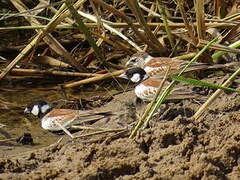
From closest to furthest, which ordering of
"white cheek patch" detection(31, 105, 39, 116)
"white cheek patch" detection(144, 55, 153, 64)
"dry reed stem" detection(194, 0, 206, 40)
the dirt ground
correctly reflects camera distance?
the dirt ground
"dry reed stem" detection(194, 0, 206, 40)
"white cheek patch" detection(31, 105, 39, 116)
"white cheek patch" detection(144, 55, 153, 64)

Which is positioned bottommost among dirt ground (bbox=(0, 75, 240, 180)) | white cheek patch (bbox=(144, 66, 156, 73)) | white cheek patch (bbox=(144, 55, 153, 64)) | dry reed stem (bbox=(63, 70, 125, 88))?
dirt ground (bbox=(0, 75, 240, 180))

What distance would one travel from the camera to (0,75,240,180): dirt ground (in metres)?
4.13

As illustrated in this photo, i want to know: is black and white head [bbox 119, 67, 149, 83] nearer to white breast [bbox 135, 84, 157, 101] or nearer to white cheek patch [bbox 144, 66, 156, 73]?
white cheek patch [bbox 144, 66, 156, 73]

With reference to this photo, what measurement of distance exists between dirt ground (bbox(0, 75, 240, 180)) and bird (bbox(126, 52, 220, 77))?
1490mm

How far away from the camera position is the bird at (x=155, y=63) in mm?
6609

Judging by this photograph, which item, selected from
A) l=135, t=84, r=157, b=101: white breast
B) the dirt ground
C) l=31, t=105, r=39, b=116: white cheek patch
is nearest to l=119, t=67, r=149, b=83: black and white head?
l=135, t=84, r=157, b=101: white breast

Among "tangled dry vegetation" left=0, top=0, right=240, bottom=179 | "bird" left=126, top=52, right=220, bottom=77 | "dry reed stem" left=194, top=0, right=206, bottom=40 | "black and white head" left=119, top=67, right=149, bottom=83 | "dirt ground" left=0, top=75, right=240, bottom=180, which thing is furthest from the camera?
"black and white head" left=119, top=67, right=149, bottom=83

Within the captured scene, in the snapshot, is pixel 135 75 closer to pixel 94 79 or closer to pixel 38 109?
pixel 94 79

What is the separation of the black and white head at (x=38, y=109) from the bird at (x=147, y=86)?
1.04 metres

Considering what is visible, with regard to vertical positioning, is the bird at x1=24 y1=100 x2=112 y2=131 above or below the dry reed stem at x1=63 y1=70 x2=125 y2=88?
below

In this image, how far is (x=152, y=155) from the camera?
4414 millimetres

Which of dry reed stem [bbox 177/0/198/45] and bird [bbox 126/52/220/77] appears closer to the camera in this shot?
dry reed stem [bbox 177/0/198/45]

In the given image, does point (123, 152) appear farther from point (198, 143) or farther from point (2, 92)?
point (2, 92)

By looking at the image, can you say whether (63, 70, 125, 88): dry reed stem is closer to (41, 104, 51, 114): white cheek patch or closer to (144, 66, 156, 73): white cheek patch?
(144, 66, 156, 73): white cheek patch
